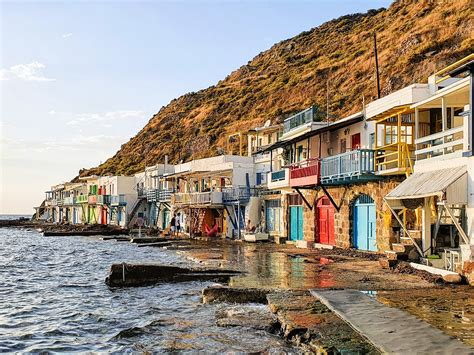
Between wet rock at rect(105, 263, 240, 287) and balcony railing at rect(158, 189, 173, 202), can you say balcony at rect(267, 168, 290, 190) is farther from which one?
balcony railing at rect(158, 189, 173, 202)

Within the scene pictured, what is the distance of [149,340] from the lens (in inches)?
493

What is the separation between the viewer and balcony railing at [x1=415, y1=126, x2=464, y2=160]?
1780 cm

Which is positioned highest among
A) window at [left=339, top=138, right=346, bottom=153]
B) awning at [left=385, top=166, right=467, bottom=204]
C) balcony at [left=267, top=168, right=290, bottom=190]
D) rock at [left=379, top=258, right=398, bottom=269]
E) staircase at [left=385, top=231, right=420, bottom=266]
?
window at [left=339, top=138, right=346, bottom=153]

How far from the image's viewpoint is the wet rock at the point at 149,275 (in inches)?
798

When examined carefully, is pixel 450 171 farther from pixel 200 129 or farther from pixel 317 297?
pixel 200 129

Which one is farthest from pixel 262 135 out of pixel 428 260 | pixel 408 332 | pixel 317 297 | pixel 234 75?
pixel 234 75

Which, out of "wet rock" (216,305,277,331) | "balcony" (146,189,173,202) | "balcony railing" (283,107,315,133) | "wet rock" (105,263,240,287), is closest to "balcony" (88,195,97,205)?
"balcony" (146,189,173,202)

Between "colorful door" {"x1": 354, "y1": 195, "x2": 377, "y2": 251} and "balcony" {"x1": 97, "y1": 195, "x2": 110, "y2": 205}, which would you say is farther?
"balcony" {"x1": 97, "y1": 195, "x2": 110, "y2": 205}

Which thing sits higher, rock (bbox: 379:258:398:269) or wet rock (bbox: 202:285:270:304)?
rock (bbox: 379:258:398:269)

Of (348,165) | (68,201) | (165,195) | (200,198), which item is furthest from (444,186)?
(68,201)

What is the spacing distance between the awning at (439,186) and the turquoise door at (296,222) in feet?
57.3

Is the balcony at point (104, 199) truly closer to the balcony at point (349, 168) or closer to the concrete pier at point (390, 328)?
the balcony at point (349, 168)

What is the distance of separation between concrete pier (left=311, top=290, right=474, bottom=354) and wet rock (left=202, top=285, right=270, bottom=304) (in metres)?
2.29

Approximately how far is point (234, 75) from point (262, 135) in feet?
308
